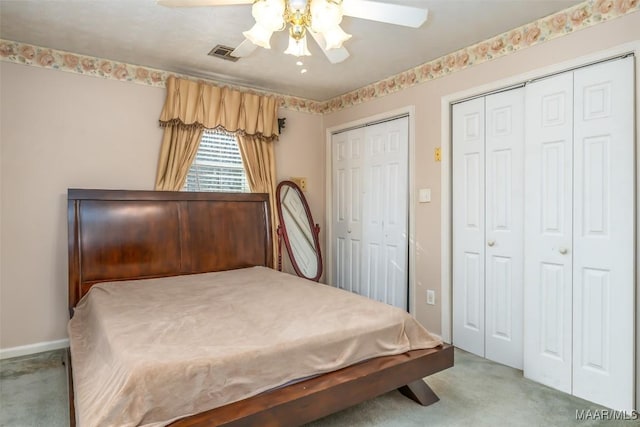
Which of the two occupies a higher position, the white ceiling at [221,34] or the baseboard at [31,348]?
the white ceiling at [221,34]

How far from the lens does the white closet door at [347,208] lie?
4.09 metres

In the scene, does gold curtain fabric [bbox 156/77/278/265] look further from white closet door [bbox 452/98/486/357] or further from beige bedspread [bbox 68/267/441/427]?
white closet door [bbox 452/98/486/357]

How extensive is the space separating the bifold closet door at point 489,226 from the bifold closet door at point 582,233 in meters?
0.17

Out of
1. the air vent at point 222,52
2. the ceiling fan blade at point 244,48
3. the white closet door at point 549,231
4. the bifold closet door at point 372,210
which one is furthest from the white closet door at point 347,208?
the ceiling fan blade at point 244,48

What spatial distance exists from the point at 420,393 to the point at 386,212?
1893mm

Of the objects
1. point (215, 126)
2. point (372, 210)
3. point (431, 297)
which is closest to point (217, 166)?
point (215, 126)

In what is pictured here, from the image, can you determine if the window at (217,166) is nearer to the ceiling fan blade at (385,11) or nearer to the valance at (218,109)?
the valance at (218,109)

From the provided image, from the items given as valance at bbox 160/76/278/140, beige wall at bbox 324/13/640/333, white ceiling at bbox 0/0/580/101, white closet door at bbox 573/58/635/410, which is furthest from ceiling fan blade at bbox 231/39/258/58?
white closet door at bbox 573/58/635/410

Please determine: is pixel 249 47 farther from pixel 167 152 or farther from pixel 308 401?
pixel 308 401

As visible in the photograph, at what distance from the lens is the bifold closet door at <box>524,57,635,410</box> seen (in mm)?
2148

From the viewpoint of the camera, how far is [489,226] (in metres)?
2.92

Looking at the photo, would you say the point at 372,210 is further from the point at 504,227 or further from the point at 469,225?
the point at 504,227

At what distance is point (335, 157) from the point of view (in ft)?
14.4

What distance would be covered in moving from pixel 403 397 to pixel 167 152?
2.79 meters
